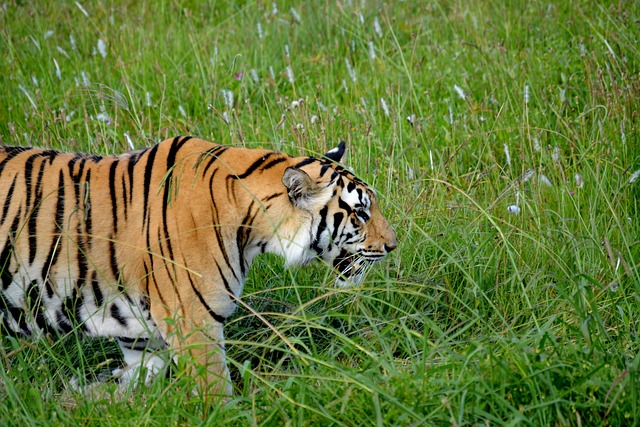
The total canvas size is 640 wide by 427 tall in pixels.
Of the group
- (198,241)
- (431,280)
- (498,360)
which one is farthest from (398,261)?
(498,360)

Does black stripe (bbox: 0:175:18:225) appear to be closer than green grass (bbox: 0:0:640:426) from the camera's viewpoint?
No

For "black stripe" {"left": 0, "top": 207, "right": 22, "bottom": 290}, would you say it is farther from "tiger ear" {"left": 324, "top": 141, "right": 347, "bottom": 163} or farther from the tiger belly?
"tiger ear" {"left": 324, "top": 141, "right": 347, "bottom": 163}

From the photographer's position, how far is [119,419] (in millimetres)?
3162

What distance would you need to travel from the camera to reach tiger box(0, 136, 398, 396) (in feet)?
12.3

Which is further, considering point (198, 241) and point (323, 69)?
point (323, 69)

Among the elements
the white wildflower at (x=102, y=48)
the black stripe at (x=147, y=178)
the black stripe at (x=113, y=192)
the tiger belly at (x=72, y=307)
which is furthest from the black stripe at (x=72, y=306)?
the white wildflower at (x=102, y=48)

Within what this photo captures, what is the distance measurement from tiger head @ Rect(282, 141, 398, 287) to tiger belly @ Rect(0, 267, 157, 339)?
830 mm

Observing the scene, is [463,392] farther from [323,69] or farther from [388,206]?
[323,69]

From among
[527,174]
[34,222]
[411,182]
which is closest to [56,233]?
[34,222]

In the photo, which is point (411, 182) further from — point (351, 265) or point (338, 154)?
point (351, 265)

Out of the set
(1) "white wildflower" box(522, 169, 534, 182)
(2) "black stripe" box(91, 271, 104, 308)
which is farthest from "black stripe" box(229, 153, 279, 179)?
(1) "white wildflower" box(522, 169, 534, 182)

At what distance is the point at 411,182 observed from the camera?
4715mm

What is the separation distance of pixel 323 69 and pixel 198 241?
3353 millimetres

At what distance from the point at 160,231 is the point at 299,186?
65cm
